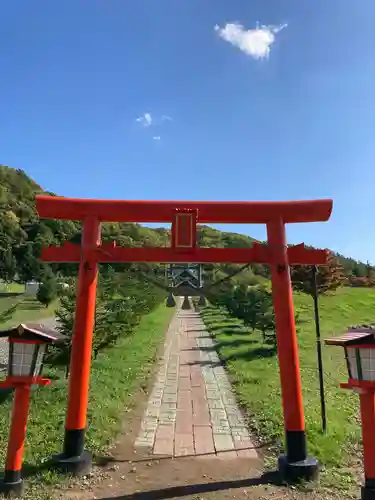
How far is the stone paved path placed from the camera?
21.0 feet

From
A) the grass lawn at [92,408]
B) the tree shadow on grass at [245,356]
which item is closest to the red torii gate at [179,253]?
the grass lawn at [92,408]

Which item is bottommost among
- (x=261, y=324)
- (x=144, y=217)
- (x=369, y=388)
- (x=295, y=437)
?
(x=295, y=437)

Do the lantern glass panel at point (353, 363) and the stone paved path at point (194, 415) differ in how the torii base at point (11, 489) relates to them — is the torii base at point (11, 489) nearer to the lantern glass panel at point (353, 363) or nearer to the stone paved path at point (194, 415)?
the stone paved path at point (194, 415)

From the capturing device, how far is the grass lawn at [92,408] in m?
5.91

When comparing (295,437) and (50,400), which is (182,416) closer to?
(50,400)

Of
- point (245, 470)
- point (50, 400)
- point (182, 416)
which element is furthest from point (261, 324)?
point (245, 470)

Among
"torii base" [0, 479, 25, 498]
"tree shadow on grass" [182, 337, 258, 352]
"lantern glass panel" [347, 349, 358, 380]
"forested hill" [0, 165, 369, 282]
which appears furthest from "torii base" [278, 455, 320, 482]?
"forested hill" [0, 165, 369, 282]

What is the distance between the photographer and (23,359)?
185 inches

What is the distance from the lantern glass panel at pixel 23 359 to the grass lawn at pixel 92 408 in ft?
4.65

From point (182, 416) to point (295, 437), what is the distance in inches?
123

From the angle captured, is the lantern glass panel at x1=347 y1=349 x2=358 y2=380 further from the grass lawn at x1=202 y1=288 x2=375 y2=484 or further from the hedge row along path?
the grass lawn at x1=202 y1=288 x2=375 y2=484

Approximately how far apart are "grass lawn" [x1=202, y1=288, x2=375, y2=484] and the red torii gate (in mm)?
1451

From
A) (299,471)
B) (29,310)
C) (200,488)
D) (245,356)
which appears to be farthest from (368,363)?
(29,310)

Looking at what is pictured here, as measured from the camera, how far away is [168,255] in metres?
6.07
